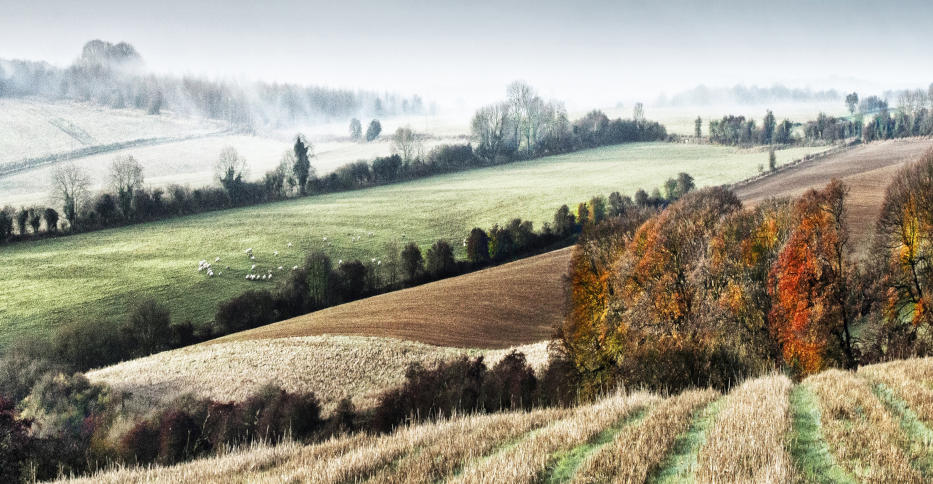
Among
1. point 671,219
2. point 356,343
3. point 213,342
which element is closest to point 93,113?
point 213,342

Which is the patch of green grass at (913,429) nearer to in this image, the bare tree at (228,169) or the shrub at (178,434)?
the shrub at (178,434)

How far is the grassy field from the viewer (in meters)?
6.87

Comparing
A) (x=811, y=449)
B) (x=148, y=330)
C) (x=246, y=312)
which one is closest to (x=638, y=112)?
(x=246, y=312)

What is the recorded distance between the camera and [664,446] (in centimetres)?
774

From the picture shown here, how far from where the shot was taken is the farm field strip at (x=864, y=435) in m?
6.47

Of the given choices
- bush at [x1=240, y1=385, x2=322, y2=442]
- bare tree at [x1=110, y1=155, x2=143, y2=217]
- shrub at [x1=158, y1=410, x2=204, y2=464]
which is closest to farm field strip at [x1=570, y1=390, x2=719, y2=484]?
bush at [x1=240, y1=385, x2=322, y2=442]

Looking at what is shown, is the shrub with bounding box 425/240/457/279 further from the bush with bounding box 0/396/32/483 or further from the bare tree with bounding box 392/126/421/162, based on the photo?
the bare tree with bounding box 392/126/421/162

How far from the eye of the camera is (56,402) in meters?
33.3

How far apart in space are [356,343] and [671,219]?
25.1 meters

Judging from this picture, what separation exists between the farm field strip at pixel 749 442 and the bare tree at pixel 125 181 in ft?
303

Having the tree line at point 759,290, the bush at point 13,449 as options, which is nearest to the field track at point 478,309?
the tree line at point 759,290

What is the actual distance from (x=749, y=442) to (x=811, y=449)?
820mm

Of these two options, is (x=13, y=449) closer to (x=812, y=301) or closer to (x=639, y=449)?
(x=639, y=449)

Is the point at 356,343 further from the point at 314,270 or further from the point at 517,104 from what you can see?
the point at 517,104
